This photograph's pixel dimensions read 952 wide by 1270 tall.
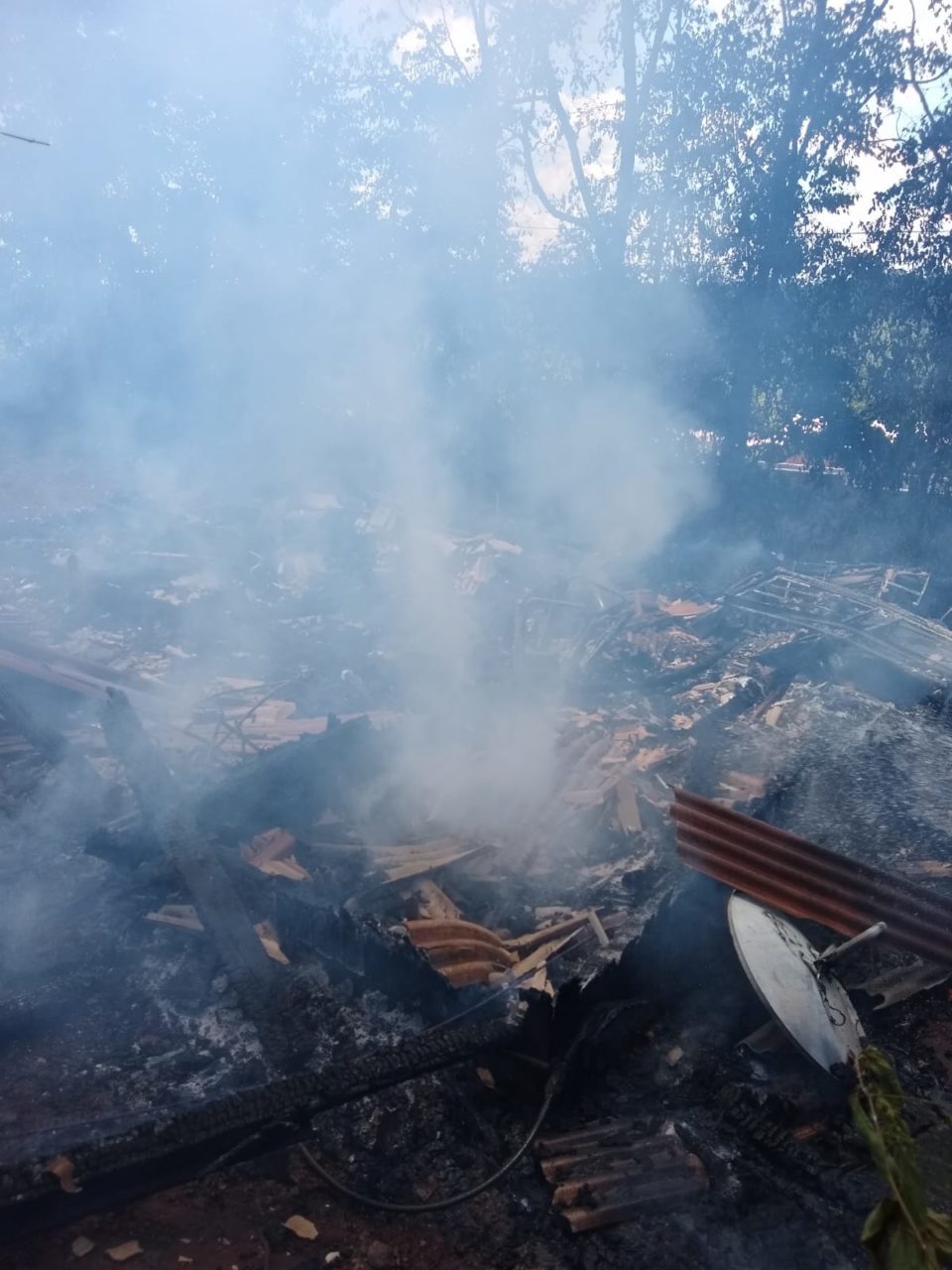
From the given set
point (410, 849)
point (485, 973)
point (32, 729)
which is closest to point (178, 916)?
point (410, 849)

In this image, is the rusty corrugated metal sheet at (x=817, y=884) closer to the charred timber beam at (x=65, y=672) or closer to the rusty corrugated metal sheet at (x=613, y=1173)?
the rusty corrugated metal sheet at (x=613, y=1173)

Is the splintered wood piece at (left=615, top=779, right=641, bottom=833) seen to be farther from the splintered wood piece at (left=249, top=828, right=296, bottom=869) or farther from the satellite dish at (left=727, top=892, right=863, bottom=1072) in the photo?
the splintered wood piece at (left=249, top=828, right=296, bottom=869)

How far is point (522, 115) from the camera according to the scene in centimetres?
1506

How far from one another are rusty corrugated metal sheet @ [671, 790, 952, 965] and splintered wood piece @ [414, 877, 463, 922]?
161cm

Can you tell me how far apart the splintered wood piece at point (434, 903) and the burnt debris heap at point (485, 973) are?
0.03 metres

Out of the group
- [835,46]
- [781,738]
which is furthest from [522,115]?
[781,738]

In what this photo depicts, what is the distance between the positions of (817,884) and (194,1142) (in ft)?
12.7

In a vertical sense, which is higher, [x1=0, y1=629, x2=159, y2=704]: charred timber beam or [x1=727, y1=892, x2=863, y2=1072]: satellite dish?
[x1=727, y1=892, x2=863, y2=1072]: satellite dish

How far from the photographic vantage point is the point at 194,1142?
11.1 ft

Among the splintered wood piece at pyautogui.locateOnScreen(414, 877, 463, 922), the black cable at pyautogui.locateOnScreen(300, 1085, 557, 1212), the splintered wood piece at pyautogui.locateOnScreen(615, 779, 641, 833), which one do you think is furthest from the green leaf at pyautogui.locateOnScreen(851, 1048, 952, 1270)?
the splintered wood piece at pyautogui.locateOnScreen(615, 779, 641, 833)

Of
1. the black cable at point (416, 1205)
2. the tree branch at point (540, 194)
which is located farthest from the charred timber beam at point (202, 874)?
the tree branch at point (540, 194)

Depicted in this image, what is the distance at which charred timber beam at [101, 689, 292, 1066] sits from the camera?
15.0 feet

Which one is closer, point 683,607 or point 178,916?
point 178,916

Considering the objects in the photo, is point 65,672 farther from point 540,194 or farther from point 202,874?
point 540,194
